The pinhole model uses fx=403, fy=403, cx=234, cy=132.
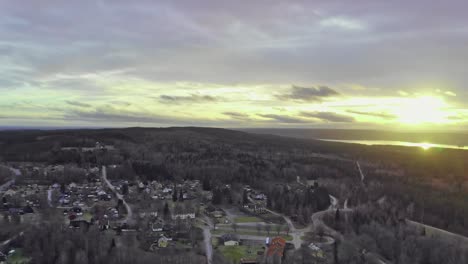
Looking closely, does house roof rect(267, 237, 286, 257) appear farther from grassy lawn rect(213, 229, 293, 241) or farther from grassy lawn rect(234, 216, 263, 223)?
grassy lawn rect(234, 216, 263, 223)

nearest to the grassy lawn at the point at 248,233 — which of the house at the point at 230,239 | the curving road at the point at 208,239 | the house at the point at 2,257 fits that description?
the curving road at the point at 208,239

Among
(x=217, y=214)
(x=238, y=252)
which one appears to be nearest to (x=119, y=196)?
(x=217, y=214)

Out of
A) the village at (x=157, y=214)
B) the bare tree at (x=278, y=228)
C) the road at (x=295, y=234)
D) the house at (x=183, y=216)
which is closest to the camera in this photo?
the village at (x=157, y=214)

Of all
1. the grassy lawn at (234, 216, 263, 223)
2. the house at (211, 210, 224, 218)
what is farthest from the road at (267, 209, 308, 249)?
the house at (211, 210, 224, 218)

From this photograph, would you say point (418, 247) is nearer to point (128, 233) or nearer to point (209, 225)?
point (209, 225)

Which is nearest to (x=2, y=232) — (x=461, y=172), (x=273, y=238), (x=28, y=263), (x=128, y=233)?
(x=28, y=263)

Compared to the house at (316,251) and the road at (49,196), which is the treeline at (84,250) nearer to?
the house at (316,251)

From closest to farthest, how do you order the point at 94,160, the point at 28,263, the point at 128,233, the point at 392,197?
1. the point at 28,263
2. the point at 128,233
3. the point at 392,197
4. the point at 94,160
